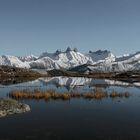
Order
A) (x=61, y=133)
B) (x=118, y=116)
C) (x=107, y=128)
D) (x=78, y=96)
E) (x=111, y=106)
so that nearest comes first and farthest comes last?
(x=61, y=133), (x=107, y=128), (x=118, y=116), (x=111, y=106), (x=78, y=96)

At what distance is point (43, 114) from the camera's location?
5400cm

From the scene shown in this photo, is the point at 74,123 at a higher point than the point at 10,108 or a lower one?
lower

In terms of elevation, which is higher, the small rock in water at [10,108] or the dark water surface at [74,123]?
the small rock in water at [10,108]

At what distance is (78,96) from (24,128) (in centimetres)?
4042

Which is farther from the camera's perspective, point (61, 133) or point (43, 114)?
point (43, 114)

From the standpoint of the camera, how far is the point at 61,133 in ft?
133

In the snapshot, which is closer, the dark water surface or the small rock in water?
the dark water surface

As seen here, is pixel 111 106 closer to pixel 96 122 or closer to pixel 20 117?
pixel 96 122

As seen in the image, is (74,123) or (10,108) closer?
(74,123)

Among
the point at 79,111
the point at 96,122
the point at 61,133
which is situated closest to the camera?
the point at 61,133

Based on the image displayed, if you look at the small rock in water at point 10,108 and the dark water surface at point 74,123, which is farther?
the small rock in water at point 10,108

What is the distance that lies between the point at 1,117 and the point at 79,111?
15084 millimetres

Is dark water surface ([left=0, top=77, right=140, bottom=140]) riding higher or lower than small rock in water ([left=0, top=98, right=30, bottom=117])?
lower

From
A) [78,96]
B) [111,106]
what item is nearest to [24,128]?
[111,106]
